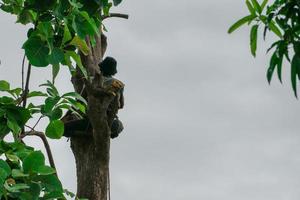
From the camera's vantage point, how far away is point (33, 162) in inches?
114

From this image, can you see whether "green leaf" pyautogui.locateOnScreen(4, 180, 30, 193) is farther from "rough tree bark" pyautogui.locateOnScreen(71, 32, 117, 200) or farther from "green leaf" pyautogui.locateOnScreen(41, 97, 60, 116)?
"rough tree bark" pyautogui.locateOnScreen(71, 32, 117, 200)

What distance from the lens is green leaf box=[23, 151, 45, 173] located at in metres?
2.88

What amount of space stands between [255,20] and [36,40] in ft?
4.39

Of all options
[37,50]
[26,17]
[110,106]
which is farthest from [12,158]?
[110,106]

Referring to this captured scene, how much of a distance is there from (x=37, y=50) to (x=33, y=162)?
22.8 inches

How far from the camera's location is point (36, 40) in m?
3.21

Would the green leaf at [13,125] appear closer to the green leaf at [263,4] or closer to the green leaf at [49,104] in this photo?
the green leaf at [49,104]

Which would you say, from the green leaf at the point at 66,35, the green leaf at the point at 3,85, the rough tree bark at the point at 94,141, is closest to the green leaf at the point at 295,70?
the green leaf at the point at 66,35

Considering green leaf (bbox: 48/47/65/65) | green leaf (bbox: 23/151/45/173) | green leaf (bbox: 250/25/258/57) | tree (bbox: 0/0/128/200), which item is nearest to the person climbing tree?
tree (bbox: 0/0/128/200)

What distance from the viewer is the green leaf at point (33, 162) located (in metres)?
2.88

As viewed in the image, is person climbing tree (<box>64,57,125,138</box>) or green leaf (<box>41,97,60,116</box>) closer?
green leaf (<box>41,97,60,116</box>)

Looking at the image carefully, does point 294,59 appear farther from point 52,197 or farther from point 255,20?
point 52,197

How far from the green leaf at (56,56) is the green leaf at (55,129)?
320 millimetres

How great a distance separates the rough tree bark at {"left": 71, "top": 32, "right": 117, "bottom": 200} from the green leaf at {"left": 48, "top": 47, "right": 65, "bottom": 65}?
1.80m
